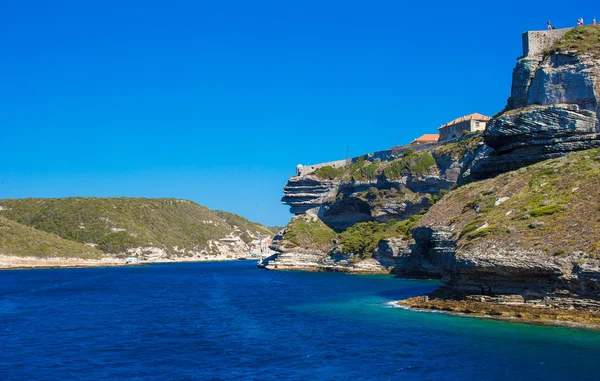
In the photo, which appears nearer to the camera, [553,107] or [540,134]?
[553,107]

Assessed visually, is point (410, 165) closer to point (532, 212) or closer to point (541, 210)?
point (532, 212)

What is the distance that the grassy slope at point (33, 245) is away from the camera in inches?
5453

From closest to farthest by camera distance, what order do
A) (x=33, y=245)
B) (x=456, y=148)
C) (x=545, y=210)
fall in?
(x=545, y=210) → (x=456, y=148) → (x=33, y=245)

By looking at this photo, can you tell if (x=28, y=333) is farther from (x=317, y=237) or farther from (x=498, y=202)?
(x=317, y=237)

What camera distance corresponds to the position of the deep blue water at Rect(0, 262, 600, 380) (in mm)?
25875

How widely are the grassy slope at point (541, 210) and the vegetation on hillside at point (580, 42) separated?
34.3 feet

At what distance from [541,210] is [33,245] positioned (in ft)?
440

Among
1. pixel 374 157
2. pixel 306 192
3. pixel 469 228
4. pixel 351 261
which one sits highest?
pixel 374 157

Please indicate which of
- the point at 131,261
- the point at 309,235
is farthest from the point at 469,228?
the point at 131,261

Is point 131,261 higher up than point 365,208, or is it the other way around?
point 365,208

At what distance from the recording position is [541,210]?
40906 mm

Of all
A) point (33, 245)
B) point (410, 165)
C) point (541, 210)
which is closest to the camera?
point (541, 210)

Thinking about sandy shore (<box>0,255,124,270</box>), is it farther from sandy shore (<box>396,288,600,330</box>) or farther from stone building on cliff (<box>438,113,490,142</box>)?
sandy shore (<box>396,288,600,330</box>)

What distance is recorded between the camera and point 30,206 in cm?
19325
